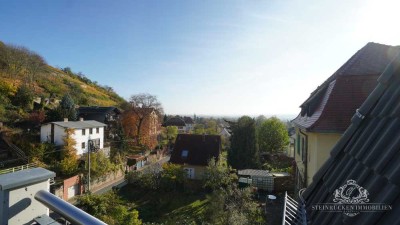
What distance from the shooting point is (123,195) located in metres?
22.9

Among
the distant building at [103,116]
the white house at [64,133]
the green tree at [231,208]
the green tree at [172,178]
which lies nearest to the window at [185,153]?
the green tree at [172,178]

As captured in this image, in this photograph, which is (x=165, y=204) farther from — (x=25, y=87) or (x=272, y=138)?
(x=25, y=87)

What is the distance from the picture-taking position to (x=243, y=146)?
29266mm

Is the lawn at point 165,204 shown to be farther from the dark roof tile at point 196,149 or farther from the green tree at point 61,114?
the green tree at point 61,114

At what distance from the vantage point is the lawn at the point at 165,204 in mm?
17759

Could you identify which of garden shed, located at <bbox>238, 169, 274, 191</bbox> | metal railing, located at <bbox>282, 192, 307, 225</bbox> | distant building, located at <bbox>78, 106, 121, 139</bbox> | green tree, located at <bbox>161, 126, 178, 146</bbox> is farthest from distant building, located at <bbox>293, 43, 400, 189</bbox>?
green tree, located at <bbox>161, 126, 178, 146</bbox>

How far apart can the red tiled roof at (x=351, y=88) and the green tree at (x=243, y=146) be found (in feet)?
60.9

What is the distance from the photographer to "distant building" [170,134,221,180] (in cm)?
2844

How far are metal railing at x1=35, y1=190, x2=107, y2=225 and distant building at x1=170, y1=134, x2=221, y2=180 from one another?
26.7m

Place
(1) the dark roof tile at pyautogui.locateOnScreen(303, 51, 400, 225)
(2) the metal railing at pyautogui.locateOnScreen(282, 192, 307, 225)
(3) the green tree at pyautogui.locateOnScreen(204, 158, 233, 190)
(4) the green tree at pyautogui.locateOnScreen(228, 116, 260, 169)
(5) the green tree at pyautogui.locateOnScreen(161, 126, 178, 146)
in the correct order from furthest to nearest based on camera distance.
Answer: (5) the green tree at pyautogui.locateOnScreen(161, 126, 178, 146) → (4) the green tree at pyautogui.locateOnScreen(228, 116, 260, 169) → (3) the green tree at pyautogui.locateOnScreen(204, 158, 233, 190) → (2) the metal railing at pyautogui.locateOnScreen(282, 192, 307, 225) → (1) the dark roof tile at pyautogui.locateOnScreen(303, 51, 400, 225)

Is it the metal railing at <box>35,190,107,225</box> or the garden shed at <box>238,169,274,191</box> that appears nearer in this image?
the metal railing at <box>35,190,107,225</box>

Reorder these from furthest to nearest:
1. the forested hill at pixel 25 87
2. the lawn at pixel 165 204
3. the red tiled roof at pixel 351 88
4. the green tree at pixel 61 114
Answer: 1. the forested hill at pixel 25 87
2. the green tree at pixel 61 114
3. the lawn at pixel 165 204
4. the red tiled roof at pixel 351 88

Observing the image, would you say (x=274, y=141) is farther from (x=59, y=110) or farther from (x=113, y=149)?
(x=59, y=110)

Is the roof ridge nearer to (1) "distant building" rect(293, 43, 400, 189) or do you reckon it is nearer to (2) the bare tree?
(1) "distant building" rect(293, 43, 400, 189)
